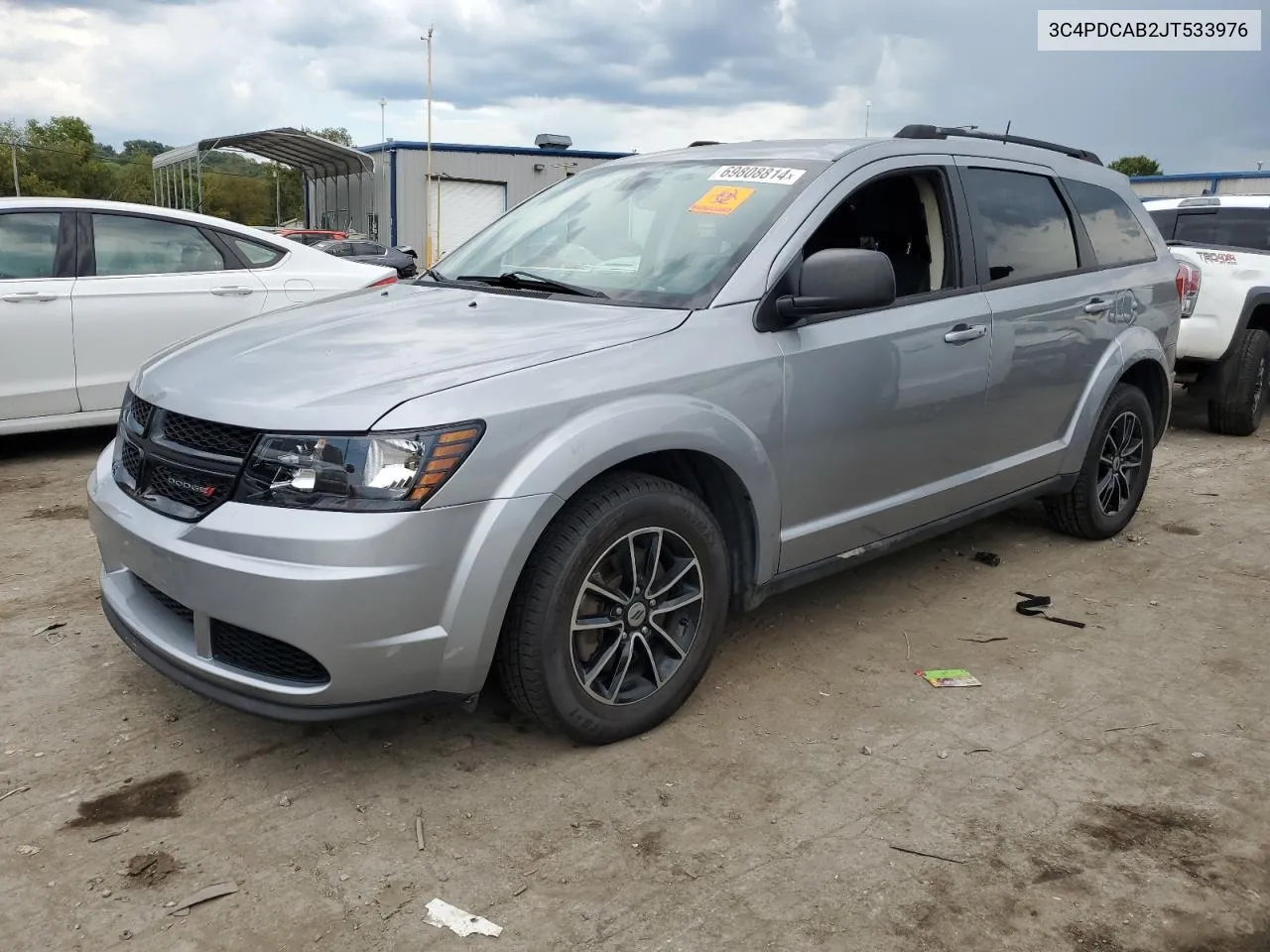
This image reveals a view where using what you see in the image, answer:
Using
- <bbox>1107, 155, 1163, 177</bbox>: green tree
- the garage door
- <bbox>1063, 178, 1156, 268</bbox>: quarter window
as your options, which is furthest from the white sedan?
<bbox>1107, 155, 1163, 177</bbox>: green tree

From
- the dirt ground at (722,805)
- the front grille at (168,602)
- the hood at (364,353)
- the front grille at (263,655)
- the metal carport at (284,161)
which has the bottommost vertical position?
the dirt ground at (722,805)

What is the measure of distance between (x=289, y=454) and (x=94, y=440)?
508cm

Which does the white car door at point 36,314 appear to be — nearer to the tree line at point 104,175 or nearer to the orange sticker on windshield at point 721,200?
the orange sticker on windshield at point 721,200

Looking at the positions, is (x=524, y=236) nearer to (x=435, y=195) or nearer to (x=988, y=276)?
(x=988, y=276)

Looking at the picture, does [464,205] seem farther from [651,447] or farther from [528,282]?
[651,447]

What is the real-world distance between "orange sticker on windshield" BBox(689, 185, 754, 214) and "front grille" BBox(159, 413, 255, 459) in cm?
173

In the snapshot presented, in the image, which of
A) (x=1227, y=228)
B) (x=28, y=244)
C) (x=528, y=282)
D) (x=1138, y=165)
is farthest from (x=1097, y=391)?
(x=1138, y=165)

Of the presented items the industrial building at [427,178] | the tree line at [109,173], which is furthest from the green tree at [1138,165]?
the industrial building at [427,178]

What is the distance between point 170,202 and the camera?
132ft

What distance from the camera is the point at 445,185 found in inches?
1283

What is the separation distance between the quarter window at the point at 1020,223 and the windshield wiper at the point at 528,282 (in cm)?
167

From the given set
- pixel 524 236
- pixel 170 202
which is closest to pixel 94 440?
pixel 524 236

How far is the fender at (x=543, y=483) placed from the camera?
2727 millimetres

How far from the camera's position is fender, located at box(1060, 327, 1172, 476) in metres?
4.81
